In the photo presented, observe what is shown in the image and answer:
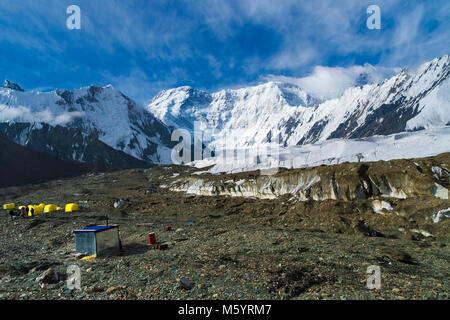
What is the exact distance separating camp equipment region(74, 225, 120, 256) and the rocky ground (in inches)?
32.8

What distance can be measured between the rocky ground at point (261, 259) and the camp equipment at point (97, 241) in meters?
0.83

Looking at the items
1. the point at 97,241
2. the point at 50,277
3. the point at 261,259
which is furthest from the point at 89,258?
the point at 261,259

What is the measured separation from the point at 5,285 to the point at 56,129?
221784 millimetres

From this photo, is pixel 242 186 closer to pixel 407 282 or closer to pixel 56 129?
pixel 407 282

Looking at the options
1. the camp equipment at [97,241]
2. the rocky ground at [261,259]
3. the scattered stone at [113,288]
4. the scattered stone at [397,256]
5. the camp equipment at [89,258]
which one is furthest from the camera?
the camp equipment at [97,241]

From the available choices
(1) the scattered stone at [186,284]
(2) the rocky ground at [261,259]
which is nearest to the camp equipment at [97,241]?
(2) the rocky ground at [261,259]

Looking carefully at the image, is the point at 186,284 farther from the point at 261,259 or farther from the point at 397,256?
the point at 397,256

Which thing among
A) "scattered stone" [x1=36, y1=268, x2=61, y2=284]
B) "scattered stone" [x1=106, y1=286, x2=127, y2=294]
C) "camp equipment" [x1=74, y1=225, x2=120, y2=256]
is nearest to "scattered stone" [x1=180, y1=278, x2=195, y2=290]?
"scattered stone" [x1=106, y1=286, x2=127, y2=294]

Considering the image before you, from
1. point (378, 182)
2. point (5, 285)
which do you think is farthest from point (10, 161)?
point (378, 182)

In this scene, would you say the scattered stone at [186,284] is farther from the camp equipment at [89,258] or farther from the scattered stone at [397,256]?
the scattered stone at [397,256]

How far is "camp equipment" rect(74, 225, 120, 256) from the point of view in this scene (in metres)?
15.7

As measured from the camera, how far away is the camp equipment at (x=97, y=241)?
1566cm

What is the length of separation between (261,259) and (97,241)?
9.85 m

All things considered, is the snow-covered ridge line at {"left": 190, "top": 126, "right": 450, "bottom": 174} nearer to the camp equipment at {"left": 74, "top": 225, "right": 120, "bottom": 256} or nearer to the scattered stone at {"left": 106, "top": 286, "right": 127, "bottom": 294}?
the camp equipment at {"left": 74, "top": 225, "right": 120, "bottom": 256}
